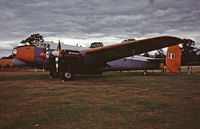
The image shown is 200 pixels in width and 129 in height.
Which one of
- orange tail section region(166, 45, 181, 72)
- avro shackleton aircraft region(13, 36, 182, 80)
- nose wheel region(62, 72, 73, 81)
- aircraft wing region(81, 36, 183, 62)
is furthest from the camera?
orange tail section region(166, 45, 181, 72)

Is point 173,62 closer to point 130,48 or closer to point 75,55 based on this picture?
point 130,48

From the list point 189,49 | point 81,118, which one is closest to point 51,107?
point 81,118

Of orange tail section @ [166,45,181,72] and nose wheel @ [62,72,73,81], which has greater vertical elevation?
orange tail section @ [166,45,181,72]

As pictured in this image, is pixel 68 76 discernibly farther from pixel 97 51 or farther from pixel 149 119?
pixel 149 119

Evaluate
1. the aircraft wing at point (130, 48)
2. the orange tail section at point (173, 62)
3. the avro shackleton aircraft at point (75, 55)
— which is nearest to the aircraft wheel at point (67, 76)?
the avro shackleton aircraft at point (75, 55)

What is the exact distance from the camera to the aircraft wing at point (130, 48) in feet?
27.7

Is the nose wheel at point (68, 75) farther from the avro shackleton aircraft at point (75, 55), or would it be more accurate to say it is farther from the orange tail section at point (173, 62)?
the orange tail section at point (173, 62)

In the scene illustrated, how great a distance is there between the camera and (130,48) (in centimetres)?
1046

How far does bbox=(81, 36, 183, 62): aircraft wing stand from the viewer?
843cm

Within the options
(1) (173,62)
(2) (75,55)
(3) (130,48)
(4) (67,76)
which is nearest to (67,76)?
(4) (67,76)

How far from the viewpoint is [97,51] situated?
11.0 metres

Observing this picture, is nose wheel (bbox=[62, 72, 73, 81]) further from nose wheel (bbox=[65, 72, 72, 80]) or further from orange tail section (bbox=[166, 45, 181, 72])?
orange tail section (bbox=[166, 45, 181, 72])

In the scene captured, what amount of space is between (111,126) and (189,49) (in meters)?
96.6

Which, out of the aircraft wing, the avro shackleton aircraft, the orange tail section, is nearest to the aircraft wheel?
the avro shackleton aircraft
